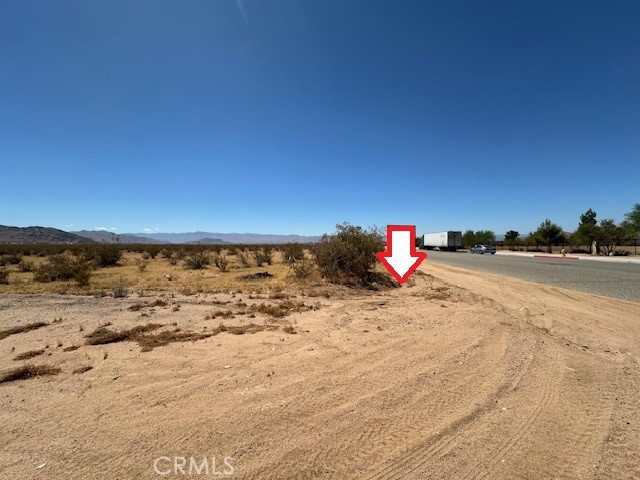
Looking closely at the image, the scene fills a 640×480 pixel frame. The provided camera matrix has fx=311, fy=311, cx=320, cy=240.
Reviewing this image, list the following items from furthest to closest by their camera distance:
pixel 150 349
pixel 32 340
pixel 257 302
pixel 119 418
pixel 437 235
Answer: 1. pixel 437 235
2. pixel 257 302
3. pixel 32 340
4. pixel 150 349
5. pixel 119 418

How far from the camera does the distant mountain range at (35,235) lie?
11206 centimetres

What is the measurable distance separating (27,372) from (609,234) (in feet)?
180

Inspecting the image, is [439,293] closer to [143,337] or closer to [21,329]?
[143,337]

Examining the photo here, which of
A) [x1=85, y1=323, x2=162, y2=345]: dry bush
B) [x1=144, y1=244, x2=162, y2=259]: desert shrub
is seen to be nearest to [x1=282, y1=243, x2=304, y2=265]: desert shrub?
[x1=85, y1=323, x2=162, y2=345]: dry bush

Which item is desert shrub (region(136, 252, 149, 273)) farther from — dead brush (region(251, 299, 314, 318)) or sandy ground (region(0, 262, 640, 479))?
dead brush (region(251, 299, 314, 318))

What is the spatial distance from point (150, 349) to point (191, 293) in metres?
5.84

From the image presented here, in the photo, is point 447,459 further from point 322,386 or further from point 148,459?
point 148,459

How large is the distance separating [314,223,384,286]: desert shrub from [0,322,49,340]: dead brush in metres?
9.41

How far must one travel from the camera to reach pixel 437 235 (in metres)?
63.1

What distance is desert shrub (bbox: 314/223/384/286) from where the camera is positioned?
547 inches

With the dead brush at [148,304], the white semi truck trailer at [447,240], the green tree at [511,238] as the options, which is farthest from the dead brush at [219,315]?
the green tree at [511,238]

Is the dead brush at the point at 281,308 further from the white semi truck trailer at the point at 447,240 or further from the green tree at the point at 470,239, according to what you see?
the green tree at the point at 470,239

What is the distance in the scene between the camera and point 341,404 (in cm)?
341

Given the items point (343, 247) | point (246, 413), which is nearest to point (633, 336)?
point (246, 413)
